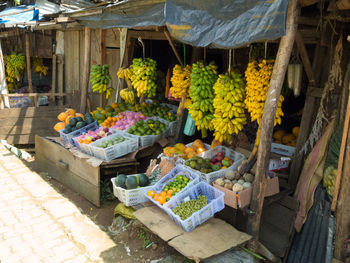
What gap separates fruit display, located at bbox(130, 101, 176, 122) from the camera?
636cm

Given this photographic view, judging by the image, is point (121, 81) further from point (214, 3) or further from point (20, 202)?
point (214, 3)

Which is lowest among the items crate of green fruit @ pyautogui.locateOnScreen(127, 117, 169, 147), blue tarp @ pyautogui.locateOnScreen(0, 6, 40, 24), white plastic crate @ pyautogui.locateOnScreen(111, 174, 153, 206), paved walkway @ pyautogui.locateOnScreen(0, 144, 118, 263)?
paved walkway @ pyautogui.locateOnScreen(0, 144, 118, 263)

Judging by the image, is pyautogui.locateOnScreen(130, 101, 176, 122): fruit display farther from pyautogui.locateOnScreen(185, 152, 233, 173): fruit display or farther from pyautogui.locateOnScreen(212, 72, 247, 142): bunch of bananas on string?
pyautogui.locateOnScreen(212, 72, 247, 142): bunch of bananas on string

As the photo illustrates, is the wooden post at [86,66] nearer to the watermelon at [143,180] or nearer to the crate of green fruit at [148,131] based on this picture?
the crate of green fruit at [148,131]

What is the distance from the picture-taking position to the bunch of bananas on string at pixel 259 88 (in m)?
3.72

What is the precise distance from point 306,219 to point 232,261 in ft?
4.10

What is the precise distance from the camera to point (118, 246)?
4141 mm

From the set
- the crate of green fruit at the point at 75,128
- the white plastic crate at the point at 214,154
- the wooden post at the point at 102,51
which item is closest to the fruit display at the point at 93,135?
the crate of green fruit at the point at 75,128

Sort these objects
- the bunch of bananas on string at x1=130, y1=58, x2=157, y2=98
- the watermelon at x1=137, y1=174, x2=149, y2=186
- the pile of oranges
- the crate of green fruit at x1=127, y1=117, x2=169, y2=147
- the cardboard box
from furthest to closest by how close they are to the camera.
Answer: the bunch of bananas on string at x1=130, y1=58, x2=157, y2=98 → the crate of green fruit at x1=127, y1=117, x2=169, y2=147 → the watermelon at x1=137, y1=174, x2=149, y2=186 → the pile of oranges → the cardboard box

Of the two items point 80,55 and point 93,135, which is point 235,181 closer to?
point 93,135

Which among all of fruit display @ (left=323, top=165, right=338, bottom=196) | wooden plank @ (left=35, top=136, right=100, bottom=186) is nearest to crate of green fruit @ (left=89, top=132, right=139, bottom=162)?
wooden plank @ (left=35, top=136, right=100, bottom=186)

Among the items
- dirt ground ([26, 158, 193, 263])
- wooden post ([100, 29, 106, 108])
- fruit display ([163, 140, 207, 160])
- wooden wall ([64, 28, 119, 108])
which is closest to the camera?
dirt ground ([26, 158, 193, 263])

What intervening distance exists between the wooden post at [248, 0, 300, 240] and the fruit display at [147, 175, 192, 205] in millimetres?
1010

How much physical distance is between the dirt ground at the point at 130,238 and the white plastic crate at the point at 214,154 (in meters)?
1.04
